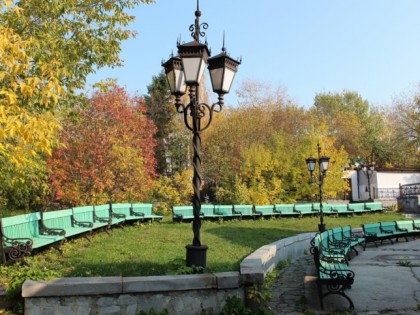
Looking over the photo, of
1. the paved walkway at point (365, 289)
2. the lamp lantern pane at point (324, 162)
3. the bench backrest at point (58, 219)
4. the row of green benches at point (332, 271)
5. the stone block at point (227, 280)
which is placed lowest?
the paved walkway at point (365, 289)

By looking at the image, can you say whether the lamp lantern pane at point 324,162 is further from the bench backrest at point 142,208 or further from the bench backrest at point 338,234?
the bench backrest at point 142,208

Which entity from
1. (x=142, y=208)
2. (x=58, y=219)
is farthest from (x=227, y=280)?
(x=142, y=208)

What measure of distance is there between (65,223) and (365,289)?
7283 mm

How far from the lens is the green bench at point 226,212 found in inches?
753

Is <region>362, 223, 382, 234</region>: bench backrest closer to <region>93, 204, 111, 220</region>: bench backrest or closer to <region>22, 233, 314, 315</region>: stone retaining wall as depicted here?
<region>93, 204, 111, 220</region>: bench backrest

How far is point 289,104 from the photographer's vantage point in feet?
138

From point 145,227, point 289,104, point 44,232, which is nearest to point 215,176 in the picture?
point 289,104

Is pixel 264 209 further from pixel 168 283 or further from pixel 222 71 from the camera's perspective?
pixel 168 283

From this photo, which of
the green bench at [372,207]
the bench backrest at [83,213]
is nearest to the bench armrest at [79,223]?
the bench backrest at [83,213]

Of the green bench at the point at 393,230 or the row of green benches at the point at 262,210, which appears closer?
the green bench at the point at 393,230

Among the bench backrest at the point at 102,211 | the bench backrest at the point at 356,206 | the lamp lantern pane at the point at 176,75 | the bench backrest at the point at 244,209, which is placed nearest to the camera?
the lamp lantern pane at the point at 176,75

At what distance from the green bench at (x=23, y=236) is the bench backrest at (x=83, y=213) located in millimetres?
2136

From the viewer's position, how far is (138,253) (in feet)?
28.9

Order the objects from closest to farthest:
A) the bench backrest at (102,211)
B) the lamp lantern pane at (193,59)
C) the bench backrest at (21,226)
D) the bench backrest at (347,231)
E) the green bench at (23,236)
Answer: the lamp lantern pane at (193,59) < the green bench at (23,236) < the bench backrest at (21,226) < the bench backrest at (347,231) < the bench backrest at (102,211)
